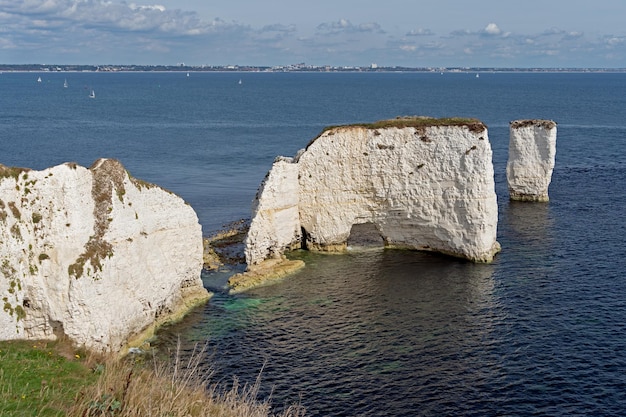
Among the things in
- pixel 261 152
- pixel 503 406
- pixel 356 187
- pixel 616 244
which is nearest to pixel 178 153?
pixel 261 152

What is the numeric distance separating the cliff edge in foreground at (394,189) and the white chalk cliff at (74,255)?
49.4ft

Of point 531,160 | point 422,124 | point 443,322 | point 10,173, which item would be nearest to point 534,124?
point 531,160

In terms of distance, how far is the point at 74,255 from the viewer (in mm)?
30484

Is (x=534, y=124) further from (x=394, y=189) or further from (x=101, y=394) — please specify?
(x=101, y=394)

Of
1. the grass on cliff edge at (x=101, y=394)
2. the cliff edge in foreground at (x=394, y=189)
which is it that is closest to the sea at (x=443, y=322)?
the cliff edge in foreground at (x=394, y=189)

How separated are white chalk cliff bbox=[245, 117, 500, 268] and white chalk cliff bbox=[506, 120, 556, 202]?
20434 millimetres

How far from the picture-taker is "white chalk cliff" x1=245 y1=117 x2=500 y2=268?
47.8 metres

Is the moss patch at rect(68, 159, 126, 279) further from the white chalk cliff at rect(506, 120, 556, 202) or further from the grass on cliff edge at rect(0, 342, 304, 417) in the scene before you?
the white chalk cliff at rect(506, 120, 556, 202)

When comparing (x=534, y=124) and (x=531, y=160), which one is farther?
(x=534, y=124)

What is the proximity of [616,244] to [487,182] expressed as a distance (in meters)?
11.3

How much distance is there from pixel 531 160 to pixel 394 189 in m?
24.4

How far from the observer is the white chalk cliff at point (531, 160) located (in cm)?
6669

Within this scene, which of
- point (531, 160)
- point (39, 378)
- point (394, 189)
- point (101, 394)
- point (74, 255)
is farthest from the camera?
point (531, 160)

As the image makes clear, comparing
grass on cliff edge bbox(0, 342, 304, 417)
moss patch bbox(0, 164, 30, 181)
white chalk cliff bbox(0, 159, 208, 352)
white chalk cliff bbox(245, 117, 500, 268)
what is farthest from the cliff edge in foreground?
grass on cliff edge bbox(0, 342, 304, 417)
